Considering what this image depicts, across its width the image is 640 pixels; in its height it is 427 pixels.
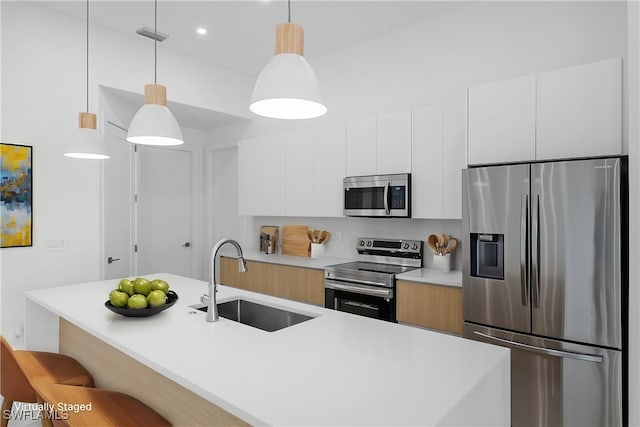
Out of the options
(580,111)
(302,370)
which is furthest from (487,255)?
(302,370)

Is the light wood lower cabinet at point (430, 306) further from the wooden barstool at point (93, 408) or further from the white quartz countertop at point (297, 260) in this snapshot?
the wooden barstool at point (93, 408)

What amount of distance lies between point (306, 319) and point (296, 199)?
2251 millimetres

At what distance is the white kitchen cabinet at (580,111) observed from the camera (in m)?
2.21

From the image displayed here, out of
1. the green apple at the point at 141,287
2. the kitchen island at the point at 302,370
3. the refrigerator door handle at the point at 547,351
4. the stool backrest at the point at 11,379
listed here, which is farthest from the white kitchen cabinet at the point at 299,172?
the stool backrest at the point at 11,379

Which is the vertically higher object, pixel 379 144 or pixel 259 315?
pixel 379 144

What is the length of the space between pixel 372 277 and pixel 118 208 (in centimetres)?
268

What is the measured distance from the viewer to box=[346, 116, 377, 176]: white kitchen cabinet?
3545 mm

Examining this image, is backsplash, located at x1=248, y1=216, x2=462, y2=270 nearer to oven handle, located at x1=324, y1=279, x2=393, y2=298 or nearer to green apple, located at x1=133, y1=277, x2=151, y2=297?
oven handle, located at x1=324, y1=279, x2=393, y2=298

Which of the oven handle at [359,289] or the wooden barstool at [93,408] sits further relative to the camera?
the oven handle at [359,289]

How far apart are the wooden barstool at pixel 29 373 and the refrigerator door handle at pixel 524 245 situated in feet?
8.18

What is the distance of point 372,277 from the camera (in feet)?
10.6

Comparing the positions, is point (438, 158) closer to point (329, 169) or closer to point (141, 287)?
point (329, 169)

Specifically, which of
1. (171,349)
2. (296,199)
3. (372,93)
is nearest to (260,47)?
(372,93)

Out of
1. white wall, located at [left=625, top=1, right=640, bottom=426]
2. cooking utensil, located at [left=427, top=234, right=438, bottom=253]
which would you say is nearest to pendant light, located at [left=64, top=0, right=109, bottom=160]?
cooking utensil, located at [left=427, top=234, right=438, bottom=253]
